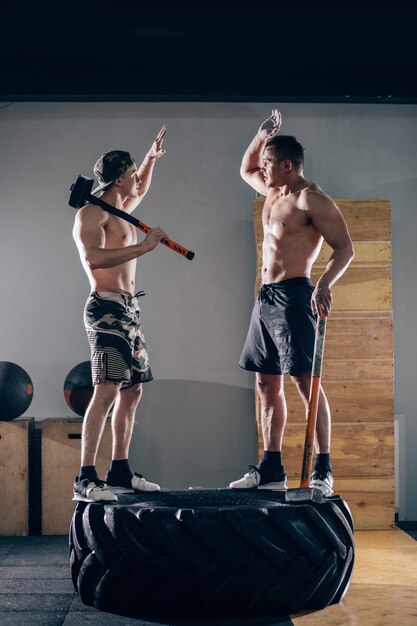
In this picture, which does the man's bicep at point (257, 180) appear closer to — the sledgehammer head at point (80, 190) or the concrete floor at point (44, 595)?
the sledgehammer head at point (80, 190)

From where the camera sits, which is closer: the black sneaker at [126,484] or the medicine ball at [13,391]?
the black sneaker at [126,484]

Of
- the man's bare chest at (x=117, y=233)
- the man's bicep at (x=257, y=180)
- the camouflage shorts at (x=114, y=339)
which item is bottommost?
the camouflage shorts at (x=114, y=339)

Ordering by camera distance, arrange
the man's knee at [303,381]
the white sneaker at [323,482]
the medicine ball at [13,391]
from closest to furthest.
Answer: the white sneaker at [323,482], the man's knee at [303,381], the medicine ball at [13,391]

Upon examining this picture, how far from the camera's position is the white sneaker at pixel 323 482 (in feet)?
12.2

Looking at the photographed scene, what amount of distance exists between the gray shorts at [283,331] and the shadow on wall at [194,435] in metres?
1.77

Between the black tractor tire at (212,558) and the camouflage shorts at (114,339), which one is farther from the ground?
the camouflage shorts at (114,339)

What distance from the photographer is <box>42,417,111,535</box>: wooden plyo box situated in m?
5.29

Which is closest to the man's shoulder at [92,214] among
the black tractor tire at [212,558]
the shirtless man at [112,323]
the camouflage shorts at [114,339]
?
the shirtless man at [112,323]

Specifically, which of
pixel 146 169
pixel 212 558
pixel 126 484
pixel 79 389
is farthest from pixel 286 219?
pixel 79 389

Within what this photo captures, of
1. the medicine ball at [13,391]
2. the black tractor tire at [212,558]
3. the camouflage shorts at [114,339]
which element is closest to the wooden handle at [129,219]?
the camouflage shorts at [114,339]

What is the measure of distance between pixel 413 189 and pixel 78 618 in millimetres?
3773

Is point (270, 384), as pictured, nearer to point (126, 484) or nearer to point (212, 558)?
point (126, 484)

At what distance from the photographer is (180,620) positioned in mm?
3297
